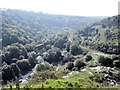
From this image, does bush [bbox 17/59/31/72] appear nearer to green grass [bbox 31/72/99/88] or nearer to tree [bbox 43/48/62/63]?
tree [bbox 43/48/62/63]

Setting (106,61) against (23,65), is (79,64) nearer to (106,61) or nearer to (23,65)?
(106,61)

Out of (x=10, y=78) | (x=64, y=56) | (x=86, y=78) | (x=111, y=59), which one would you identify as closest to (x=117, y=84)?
(x=86, y=78)

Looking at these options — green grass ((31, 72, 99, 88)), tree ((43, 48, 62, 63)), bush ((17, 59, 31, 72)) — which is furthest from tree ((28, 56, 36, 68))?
green grass ((31, 72, 99, 88))

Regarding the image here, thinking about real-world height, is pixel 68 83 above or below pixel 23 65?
above

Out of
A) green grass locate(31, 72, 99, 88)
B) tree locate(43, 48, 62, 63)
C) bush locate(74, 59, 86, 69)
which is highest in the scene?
green grass locate(31, 72, 99, 88)

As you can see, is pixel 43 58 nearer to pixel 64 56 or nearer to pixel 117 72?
pixel 64 56

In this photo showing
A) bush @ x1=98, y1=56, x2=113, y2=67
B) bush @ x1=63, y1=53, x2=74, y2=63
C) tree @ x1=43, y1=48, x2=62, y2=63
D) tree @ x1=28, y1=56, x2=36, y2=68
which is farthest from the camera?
tree @ x1=43, y1=48, x2=62, y2=63

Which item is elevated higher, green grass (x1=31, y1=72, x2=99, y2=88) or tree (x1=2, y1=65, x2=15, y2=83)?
green grass (x1=31, y1=72, x2=99, y2=88)

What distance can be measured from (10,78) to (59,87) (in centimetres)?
4341

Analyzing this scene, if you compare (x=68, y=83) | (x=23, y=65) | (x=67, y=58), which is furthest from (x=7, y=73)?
(x=67, y=58)

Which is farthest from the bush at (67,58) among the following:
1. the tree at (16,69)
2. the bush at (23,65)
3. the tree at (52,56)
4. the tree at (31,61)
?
the tree at (16,69)

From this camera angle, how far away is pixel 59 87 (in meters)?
106

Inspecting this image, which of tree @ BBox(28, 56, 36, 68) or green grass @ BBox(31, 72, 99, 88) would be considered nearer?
green grass @ BBox(31, 72, 99, 88)

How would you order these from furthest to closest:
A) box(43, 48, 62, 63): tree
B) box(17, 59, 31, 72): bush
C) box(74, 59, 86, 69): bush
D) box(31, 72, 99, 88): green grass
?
box(43, 48, 62, 63): tree, box(17, 59, 31, 72): bush, box(74, 59, 86, 69): bush, box(31, 72, 99, 88): green grass
